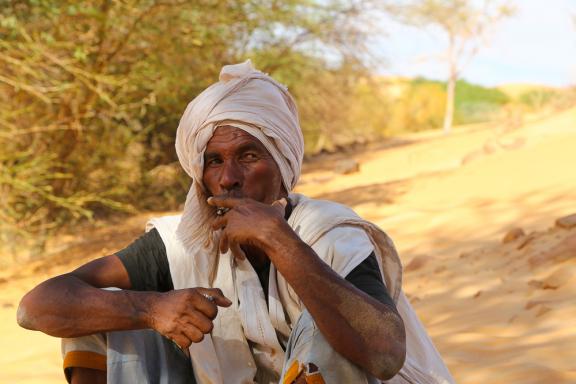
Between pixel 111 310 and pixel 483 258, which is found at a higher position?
pixel 111 310

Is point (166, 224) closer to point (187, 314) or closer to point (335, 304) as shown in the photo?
point (187, 314)

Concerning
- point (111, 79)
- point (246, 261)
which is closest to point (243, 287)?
point (246, 261)

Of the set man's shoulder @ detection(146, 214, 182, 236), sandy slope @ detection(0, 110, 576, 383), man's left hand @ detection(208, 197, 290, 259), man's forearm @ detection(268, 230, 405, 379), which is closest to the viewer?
man's forearm @ detection(268, 230, 405, 379)

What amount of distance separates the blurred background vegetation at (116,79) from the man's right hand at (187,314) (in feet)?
15.7

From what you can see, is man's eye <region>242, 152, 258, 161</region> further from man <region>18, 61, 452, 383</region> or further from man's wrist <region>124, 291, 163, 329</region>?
man's wrist <region>124, 291, 163, 329</region>

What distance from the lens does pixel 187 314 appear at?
217 cm

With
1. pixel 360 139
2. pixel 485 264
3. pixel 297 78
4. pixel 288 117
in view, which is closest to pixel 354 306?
pixel 288 117

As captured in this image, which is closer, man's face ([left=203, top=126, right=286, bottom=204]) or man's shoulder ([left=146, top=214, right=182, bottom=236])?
man's face ([left=203, top=126, right=286, bottom=204])

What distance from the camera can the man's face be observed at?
241 cm

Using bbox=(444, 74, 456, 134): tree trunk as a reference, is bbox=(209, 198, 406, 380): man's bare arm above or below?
above

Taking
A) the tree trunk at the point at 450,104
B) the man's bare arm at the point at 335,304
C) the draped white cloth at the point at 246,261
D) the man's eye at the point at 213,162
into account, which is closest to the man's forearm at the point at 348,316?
the man's bare arm at the point at 335,304

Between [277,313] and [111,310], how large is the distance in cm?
44

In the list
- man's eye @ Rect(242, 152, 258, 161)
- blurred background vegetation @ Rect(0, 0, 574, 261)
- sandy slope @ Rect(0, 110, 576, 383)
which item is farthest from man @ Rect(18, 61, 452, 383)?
blurred background vegetation @ Rect(0, 0, 574, 261)

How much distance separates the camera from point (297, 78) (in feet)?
39.5
